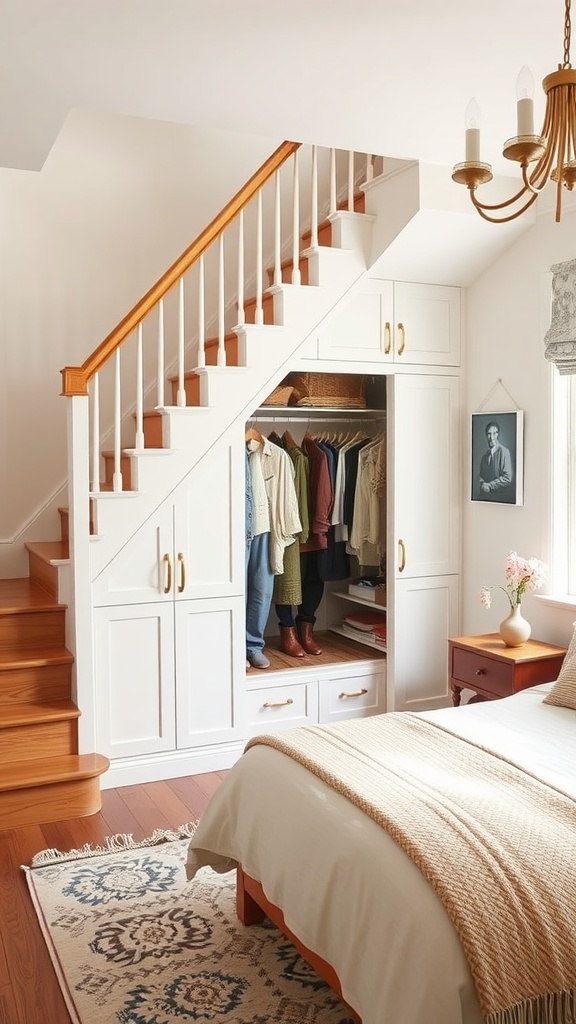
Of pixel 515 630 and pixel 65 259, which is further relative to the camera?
pixel 65 259

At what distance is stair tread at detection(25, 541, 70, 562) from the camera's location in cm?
431

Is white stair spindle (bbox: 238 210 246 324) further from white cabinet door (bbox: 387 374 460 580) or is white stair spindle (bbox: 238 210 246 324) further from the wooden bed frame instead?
the wooden bed frame

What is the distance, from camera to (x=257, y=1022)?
2.41 meters

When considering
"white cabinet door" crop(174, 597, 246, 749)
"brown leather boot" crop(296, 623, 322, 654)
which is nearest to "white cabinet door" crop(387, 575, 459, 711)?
"brown leather boot" crop(296, 623, 322, 654)

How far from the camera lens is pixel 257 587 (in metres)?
4.63

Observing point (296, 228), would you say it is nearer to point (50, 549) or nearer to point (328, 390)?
point (328, 390)

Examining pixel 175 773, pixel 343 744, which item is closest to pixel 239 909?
pixel 343 744

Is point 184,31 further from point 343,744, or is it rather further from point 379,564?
point 379,564

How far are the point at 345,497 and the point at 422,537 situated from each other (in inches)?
19.5

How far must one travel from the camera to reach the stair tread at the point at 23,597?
4.05m

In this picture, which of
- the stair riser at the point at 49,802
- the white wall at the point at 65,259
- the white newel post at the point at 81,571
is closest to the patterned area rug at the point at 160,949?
the stair riser at the point at 49,802

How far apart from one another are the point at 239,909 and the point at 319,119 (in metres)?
2.80

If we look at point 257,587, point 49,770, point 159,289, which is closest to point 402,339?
point 159,289

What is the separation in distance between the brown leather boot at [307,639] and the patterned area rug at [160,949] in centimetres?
170
